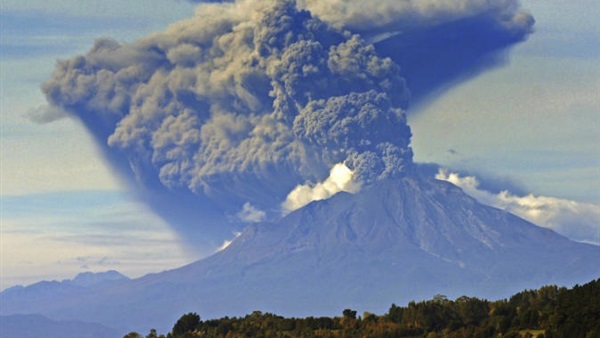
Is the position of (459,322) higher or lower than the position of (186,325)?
lower

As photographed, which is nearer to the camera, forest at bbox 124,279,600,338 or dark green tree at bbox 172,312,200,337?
forest at bbox 124,279,600,338

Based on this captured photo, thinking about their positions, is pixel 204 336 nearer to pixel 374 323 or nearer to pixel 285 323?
pixel 285 323

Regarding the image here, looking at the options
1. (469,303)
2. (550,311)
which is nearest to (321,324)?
(469,303)

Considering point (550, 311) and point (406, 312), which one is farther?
point (406, 312)

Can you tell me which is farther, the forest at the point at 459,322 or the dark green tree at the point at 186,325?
the dark green tree at the point at 186,325

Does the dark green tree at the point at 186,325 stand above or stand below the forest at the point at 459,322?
above

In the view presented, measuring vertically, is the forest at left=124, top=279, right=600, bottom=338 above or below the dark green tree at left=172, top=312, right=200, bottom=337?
below

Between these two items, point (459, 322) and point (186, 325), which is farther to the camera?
point (186, 325)

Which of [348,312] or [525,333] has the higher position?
[348,312]
